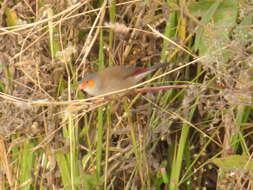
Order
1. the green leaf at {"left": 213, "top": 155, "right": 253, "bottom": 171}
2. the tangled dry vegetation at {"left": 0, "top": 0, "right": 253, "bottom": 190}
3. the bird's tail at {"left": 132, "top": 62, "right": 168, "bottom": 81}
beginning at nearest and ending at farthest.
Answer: the green leaf at {"left": 213, "top": 155, "right": 253, "bottom": 171}, the tangled dry vegetation at {"left": 0, "top": 0, "right": 253, "bottom": 190}, the bird's tail at {"left": 132, "top": 62, "right": 168, "bottom": 81}

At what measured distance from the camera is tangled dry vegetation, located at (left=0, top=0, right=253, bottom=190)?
2.58 metres

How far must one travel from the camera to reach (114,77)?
2801 mm

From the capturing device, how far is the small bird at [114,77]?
2.70 metres

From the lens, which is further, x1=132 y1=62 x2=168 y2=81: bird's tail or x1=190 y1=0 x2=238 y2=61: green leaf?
x1=132 y1=62 x2=168 y2=81: bird's tail

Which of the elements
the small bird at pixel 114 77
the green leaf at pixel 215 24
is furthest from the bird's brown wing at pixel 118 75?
the green leaf at pixel 215 24

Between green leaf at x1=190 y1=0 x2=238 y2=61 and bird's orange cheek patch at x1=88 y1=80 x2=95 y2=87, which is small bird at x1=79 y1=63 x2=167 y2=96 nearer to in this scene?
bird's orange cheek patch at x1=88 y1=80 x2=95 y2=87

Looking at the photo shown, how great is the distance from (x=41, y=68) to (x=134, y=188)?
2.28ft

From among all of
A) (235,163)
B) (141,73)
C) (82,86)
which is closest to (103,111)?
(82,86)

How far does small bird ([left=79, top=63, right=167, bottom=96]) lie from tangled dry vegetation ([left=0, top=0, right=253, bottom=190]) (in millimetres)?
54

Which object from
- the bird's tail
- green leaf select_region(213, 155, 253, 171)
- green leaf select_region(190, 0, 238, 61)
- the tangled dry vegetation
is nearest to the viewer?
green leaf select_region(190, 0, 238, 61)

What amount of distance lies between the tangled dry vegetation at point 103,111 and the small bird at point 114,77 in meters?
0.05

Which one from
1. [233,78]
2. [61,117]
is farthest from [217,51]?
[61,117]

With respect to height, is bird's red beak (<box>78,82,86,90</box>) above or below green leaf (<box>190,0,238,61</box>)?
below

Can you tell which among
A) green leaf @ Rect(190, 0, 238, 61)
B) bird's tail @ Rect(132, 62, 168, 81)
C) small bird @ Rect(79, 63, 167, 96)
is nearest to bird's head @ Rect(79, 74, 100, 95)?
small bird @ Rect(79, 63, 167, 96)
